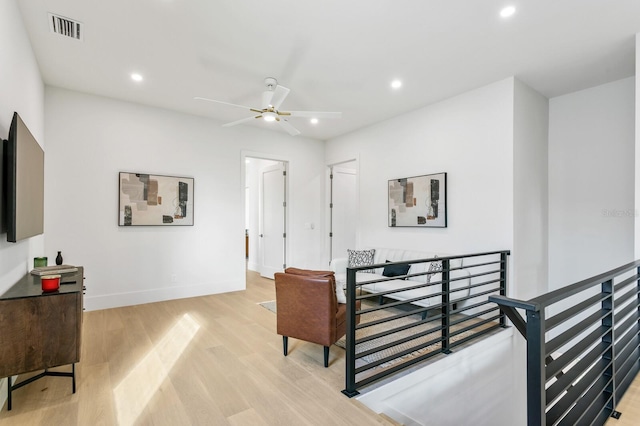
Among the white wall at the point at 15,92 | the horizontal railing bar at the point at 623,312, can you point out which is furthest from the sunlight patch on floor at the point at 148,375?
the horizontal railing bar at the point at 623,312

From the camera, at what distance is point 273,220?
266 inches

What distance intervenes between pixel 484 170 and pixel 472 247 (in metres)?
1.01

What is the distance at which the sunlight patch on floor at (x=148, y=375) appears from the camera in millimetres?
2158

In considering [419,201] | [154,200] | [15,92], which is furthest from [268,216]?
[15,92]

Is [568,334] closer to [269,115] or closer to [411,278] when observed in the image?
[411,278]

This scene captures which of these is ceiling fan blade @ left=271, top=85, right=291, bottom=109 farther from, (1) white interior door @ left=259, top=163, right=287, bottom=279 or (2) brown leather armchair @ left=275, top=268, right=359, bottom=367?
(1) white interior door @ left=259, top=163, right=287, bottom=279

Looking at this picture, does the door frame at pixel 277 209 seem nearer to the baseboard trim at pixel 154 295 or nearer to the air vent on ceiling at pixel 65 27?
the baseboard trim at pixel 154 295

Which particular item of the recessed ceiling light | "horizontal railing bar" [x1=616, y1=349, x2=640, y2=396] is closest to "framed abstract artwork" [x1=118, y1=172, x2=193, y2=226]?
the recessed ceiling light

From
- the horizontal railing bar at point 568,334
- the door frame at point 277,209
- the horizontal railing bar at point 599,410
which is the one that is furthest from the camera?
the door frame at point 277,209

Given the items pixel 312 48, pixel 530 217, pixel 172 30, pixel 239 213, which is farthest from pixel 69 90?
pixel 530 217

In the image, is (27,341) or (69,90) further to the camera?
(69,90)

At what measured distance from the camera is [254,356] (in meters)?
2.96

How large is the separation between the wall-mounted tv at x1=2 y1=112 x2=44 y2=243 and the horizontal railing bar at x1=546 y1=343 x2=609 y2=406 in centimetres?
336

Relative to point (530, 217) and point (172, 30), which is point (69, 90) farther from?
point (530, 217)
